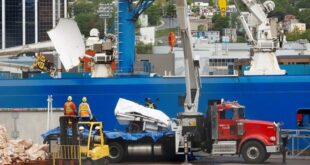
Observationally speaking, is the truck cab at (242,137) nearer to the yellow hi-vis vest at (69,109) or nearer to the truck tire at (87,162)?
the yellow hi-vis vest at (69,109)

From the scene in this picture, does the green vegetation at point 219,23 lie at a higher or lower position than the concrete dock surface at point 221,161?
higher

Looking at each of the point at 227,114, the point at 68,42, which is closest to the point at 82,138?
the point at 227,114

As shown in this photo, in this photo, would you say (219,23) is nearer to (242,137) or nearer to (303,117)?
(303,117)

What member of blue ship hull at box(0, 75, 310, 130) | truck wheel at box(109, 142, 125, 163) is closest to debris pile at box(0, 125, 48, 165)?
truck wheel at box(109, 142, 125, 163)

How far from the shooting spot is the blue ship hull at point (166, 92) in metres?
37.3

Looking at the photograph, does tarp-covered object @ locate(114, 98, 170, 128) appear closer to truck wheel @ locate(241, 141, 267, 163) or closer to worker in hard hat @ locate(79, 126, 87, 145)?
truck wheel @ locate(241, 141, 267, 163)

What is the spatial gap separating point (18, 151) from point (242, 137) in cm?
846

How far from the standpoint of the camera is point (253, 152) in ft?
95.2

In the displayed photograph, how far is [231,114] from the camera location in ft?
96.7

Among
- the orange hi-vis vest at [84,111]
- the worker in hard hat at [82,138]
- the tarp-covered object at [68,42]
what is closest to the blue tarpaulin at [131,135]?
the orange hi-vis vest at [84,111]

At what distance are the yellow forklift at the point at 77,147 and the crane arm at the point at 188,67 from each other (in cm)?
605

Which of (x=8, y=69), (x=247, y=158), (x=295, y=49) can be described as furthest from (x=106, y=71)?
(x=295, y=49)

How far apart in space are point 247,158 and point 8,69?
40.7 meters

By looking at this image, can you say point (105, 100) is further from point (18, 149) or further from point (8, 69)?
point (8, 69)
